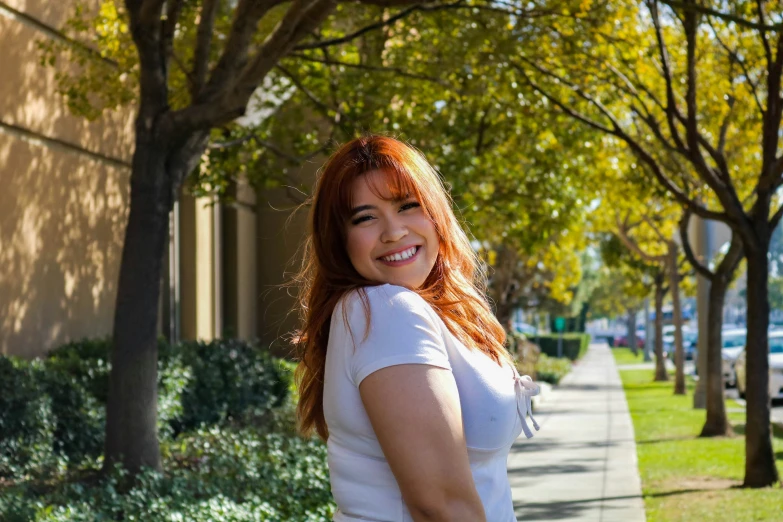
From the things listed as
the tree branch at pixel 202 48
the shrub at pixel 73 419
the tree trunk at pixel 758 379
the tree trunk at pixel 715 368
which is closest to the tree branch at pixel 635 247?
the tree trunk at pixel 715 368

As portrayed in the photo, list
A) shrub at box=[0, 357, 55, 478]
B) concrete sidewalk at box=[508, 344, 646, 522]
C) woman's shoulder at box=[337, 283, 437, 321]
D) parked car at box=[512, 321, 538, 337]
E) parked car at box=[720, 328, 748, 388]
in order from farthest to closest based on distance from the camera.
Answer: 1. parked car at box=[512, 321, 538, 337]
2. parked car at box=[720, 328, 748, 388]
3. concrete sidewalk at box=[508, 344, 646, 522]
4. shrub at box=[0, 357, 55, 478]
5. woman's shoulder at box=[337, 283, 437, 321]

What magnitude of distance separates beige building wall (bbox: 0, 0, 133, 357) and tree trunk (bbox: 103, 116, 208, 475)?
305cm

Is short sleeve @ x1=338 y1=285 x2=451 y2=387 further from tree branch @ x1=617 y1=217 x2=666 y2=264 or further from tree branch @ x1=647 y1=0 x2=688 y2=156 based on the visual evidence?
tree branch @ x1=617 y1=217 x2=666 y2=264

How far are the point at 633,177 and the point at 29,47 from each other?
23.7ft

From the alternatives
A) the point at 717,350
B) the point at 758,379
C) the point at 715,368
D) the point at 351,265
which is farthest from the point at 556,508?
the point at 351,265

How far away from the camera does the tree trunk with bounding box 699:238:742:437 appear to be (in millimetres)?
14320

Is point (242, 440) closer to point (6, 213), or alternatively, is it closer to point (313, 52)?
point (6, 213)

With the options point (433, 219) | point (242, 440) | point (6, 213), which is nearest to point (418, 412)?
point (433, 219)

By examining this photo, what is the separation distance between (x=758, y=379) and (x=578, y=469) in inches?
98.3

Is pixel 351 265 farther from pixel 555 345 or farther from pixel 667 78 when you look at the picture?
pixel 555 345

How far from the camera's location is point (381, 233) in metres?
2.20

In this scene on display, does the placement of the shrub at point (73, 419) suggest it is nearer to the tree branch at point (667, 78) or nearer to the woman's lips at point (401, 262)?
the tree branch at point (667, 78)

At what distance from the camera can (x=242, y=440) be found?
1015 cm

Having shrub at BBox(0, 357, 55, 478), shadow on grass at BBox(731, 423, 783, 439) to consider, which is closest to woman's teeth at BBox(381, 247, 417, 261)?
shrub at BBox(0, 357, 55, 478)
